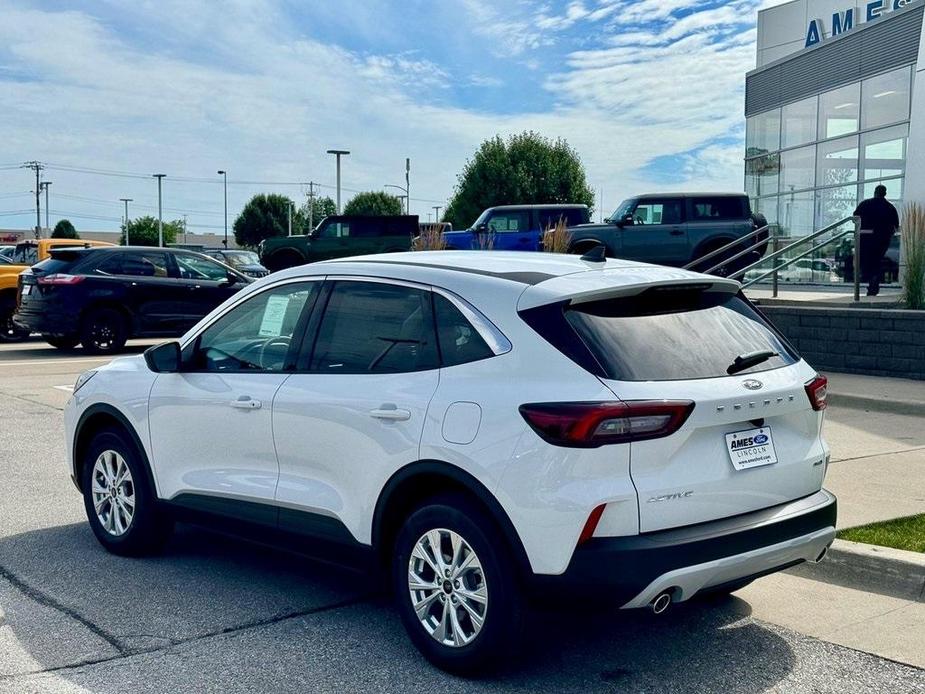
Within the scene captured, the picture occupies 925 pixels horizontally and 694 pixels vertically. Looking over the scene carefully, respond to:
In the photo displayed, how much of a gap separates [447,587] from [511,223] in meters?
20.3

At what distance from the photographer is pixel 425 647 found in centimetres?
436

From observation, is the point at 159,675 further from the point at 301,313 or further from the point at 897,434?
the point at 897,434

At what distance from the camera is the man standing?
51.8 feet

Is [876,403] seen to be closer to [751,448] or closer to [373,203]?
[751,448]

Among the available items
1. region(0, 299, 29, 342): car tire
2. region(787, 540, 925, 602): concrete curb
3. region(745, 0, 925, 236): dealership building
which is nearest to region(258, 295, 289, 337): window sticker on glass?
region(787, 540, 925, 602): concrete curb

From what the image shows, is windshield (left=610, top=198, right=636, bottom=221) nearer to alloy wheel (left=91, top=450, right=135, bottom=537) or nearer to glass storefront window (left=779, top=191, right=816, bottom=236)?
glass storefront window (left=779, top=191, right=816, bottom=236)

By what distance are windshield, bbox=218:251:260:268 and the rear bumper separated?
29.3 metres

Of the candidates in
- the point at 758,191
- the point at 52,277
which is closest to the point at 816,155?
the point at 758,191

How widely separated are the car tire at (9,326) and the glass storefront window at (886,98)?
1887 centimetres

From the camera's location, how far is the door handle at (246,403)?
5.10 metres

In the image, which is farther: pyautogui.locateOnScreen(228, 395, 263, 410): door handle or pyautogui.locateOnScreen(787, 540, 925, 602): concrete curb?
pyautogui.locateOnScreen(787, 540, 925, 602): concrete curb

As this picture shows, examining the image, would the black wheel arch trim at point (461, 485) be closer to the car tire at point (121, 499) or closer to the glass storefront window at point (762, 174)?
the car tire at point (121, 499)

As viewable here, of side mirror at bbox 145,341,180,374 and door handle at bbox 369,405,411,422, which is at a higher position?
side mirror at bbox 145,341,180,374

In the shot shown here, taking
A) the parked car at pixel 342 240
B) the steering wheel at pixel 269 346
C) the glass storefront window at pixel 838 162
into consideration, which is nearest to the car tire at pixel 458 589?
the steering wheel at pixel 269 346
